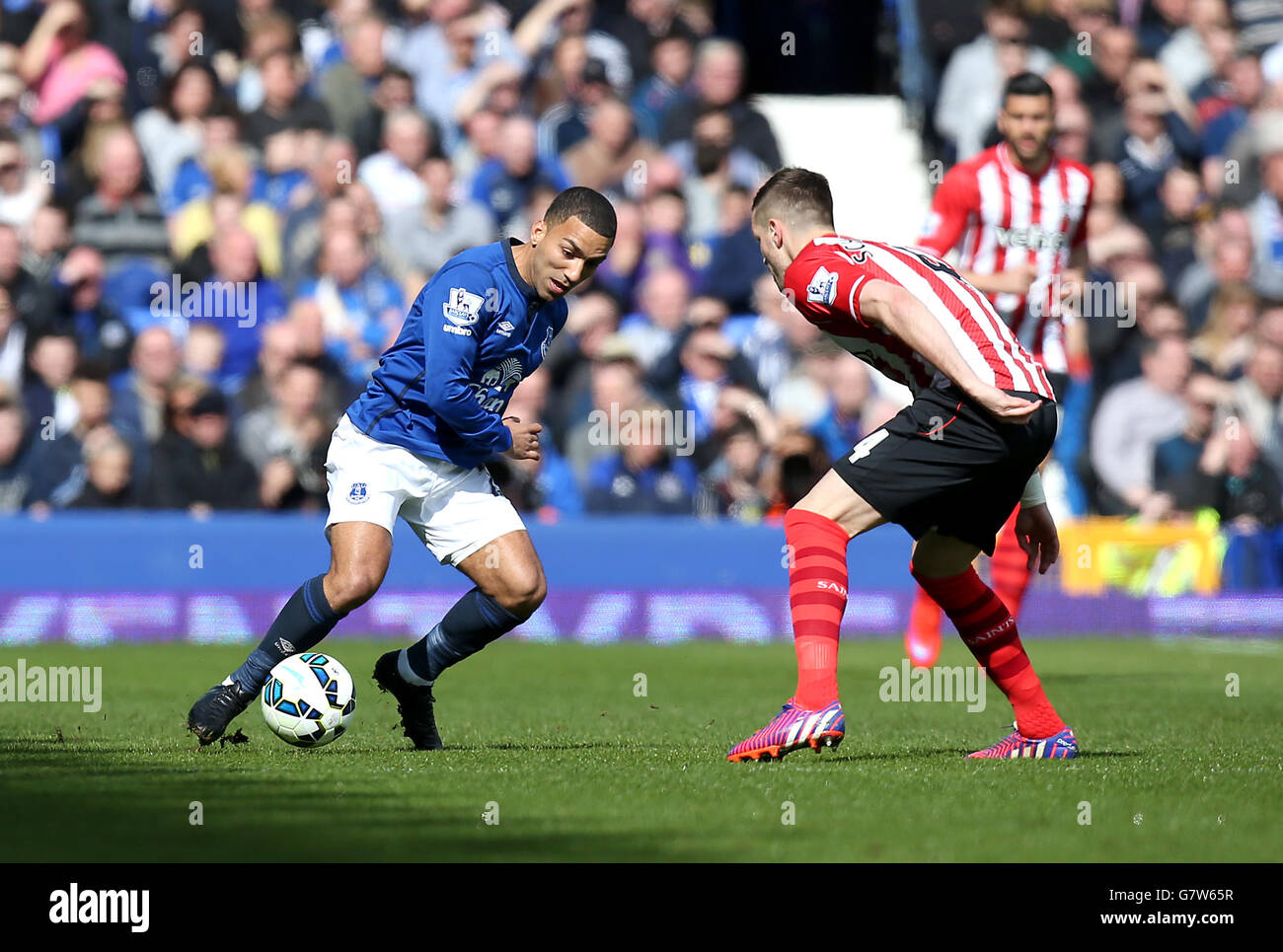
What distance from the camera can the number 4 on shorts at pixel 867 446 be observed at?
6.78m

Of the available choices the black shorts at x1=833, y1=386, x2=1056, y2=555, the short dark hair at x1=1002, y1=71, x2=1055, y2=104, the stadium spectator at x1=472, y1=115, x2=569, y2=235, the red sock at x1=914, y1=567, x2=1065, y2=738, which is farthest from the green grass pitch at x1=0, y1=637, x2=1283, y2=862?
the stadium spectator at x1=472, y1=115, x2=569, y2=235

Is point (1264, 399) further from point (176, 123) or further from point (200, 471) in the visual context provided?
point (176, 123)

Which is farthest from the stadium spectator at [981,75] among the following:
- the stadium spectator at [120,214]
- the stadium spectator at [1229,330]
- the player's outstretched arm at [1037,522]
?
the player's outstretched arm at [1037,522]

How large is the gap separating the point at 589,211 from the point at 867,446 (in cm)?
132

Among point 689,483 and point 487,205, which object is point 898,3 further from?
point 689,483

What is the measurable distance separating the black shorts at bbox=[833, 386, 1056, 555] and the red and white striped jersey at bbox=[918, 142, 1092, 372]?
3.27 metres

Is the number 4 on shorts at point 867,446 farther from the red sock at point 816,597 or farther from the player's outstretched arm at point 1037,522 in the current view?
the player's outstretched arm at point 1037,522

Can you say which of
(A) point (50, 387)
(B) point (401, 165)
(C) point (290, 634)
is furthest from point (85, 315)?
(C) point (290, 634)

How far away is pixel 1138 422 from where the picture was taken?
1541 cm

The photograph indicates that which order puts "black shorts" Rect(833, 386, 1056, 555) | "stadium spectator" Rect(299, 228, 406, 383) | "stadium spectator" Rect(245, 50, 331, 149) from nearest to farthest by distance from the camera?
"black shorts" Rect(833, 386, 1056, 555) < "stadium spectator" Rect(299, 228, 406, 383) < "stadium spectator" Rect(245, 50, 331, 149)

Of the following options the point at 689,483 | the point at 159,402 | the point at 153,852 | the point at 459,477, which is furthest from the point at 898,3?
the point at 153,852

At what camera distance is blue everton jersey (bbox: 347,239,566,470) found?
23.5ft

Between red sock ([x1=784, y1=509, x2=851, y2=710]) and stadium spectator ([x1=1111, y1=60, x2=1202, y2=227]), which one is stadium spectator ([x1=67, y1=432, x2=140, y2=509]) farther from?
stadium spectator ([x1=1111, y1=60, x2=1202, y2=227])

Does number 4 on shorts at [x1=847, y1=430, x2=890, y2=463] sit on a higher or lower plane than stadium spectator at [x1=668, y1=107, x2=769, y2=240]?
lower
